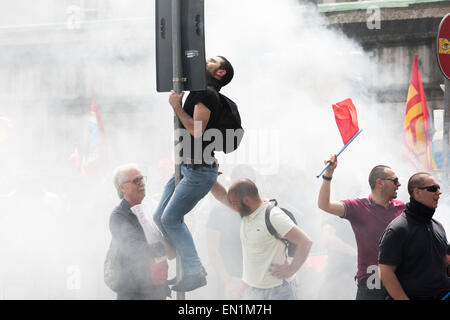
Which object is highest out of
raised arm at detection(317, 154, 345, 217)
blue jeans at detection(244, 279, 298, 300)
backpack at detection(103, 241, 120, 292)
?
raised arm at detection(317, 154, 345, 217)

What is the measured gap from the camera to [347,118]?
3281 mm

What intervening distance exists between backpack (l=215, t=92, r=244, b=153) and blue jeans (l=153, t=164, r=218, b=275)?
0.15 metres

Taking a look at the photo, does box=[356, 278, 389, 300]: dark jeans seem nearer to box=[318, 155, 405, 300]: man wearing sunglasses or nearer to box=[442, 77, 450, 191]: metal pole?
box=[318, 155, 405, 300]: man wearing sunglasses

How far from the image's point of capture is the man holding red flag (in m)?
3.29

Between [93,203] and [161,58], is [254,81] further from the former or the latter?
[161,58]

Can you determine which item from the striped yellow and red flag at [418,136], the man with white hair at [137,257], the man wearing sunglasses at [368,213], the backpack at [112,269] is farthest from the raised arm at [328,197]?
the striped yellow and red flag at [418,136]

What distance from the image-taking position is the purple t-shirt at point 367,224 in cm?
346

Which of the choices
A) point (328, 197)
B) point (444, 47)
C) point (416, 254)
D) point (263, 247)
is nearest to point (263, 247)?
point (263, 247)

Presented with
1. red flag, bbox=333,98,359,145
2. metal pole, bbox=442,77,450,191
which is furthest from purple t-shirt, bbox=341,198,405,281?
metal pole, bbox=442,77,450,191

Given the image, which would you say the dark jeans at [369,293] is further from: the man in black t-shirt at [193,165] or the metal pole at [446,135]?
the metal pole at [446,135]

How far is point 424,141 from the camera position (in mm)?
6035

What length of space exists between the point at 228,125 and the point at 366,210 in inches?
46.7

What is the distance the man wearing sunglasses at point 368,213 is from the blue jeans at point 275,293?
0.39m
